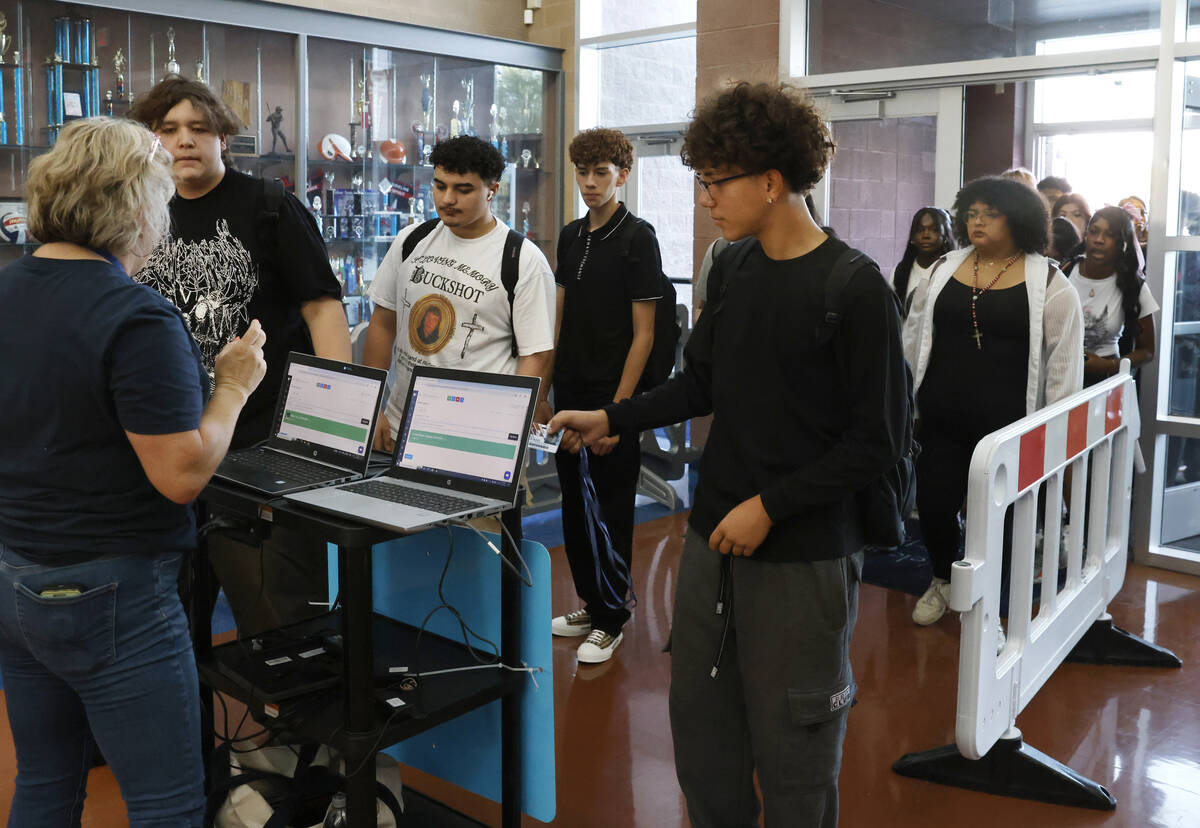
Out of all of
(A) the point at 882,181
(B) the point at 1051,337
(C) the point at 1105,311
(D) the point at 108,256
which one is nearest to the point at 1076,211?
(C) the point at 1105,311

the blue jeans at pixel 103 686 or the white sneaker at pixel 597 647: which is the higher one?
the blue jeans at pixel 103 686

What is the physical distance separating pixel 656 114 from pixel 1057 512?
15.4ft

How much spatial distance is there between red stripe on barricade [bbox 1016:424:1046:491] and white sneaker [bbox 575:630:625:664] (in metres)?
1.45

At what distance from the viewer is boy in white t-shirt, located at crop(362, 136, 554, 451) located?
2775mm

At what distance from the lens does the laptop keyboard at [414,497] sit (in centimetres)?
184

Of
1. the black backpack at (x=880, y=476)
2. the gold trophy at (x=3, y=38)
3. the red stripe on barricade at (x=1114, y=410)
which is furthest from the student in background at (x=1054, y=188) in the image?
the gold trophy at (x=3, y=38)

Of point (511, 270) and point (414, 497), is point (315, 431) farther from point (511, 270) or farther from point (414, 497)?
point (511, 270)

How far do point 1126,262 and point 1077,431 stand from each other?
1.71m

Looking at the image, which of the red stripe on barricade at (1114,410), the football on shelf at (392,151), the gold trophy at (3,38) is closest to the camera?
the red stripe on barricade at (1114,410)

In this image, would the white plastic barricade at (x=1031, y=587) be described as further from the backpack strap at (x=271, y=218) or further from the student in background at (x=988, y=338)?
the backpack strap at (x=271, y=218)

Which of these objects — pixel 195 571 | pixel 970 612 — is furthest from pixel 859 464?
pixel 195 571

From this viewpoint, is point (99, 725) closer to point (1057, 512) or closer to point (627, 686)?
point (627, 686)

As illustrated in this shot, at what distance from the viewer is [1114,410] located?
3.15 m

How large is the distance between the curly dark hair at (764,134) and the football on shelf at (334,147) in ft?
13.8
